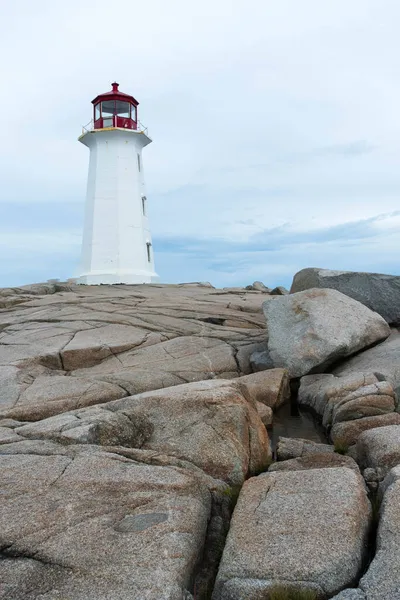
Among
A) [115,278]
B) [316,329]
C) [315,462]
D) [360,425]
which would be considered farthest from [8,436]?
[115,278]

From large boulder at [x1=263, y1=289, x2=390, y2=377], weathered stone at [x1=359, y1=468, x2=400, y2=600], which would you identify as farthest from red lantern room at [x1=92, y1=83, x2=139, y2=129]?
weathered stone at [x1=359, y1=468, x2=400, y2=600]

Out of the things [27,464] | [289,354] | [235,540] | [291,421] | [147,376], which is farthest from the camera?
[289,354]

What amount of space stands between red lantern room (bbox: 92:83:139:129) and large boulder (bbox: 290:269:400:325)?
946 inches

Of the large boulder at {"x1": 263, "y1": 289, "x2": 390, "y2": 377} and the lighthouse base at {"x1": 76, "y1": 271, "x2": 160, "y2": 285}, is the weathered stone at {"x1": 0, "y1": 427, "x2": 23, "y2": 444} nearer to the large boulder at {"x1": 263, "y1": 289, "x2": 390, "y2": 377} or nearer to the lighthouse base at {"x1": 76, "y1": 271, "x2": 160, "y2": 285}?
the large boulder at {"x1": 263, "y1": 289, "x2": 390, "y2": 377}

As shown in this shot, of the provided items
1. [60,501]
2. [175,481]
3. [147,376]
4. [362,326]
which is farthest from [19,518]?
[362,326]

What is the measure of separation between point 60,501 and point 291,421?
26.1ft

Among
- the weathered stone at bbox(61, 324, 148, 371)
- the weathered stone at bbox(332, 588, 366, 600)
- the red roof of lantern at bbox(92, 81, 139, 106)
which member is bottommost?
the weathered stone at bbox(332, 588, 366, 600)

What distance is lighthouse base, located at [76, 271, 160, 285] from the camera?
116 feet

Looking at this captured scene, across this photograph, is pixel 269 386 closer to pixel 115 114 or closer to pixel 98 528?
pixel 98 528

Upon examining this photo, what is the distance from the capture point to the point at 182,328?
1873cm

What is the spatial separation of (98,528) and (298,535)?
2189mm

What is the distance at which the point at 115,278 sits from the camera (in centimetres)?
3547

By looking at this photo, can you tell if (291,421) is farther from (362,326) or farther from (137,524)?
(137,524)

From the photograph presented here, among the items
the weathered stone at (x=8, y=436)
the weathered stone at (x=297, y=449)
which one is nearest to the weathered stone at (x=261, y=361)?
the weathered stone at (x=297, y=449)
